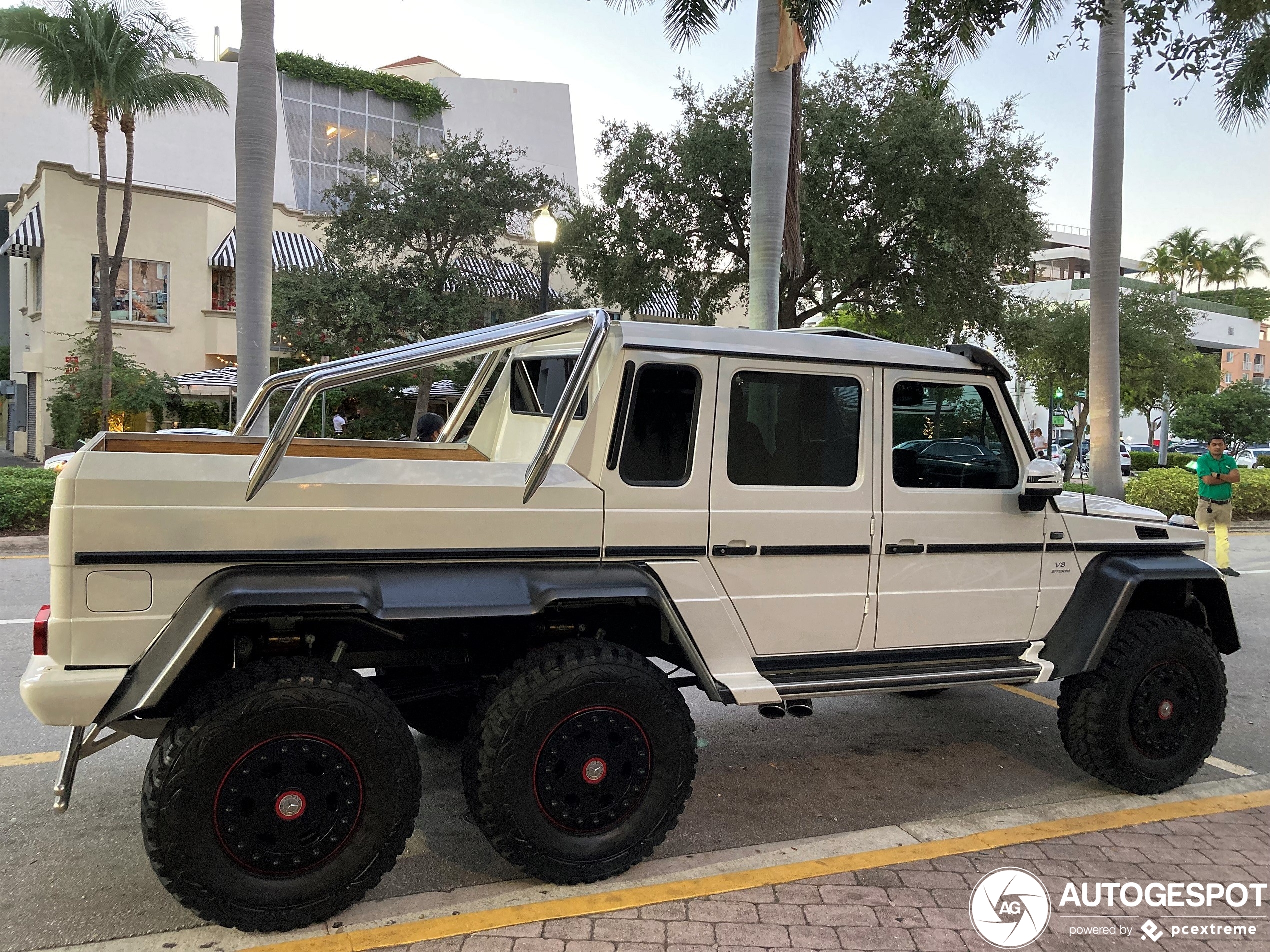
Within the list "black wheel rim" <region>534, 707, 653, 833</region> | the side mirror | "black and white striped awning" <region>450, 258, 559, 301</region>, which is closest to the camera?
"black wheel rim" <region>534, 707, 653, 833</region>

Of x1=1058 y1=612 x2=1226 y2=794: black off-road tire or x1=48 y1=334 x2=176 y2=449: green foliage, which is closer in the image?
x1=1058 y1=612 x2=1226 y2=794: black off-road tire

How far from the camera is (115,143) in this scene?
3119cm

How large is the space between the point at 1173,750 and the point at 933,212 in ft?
48.2

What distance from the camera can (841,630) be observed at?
159 inches

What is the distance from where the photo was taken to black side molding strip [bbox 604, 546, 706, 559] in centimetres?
361

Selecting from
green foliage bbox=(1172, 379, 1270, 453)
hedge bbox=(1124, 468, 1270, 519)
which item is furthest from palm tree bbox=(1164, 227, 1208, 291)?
hedge bbox=(1124, 468, 1270, 519)

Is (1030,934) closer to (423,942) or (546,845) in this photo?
(546,845)

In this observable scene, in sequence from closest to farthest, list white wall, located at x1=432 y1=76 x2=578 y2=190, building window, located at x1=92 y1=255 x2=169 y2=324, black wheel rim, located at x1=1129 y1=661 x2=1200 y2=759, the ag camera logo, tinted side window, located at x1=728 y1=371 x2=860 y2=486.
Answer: the ag camera logo, tinted side window, located at x1=728 y1=371 x2=860 y2=486, black wheel rim, located at x1=1129 y1=661 x2=1200 y2=759, building window, located at x1=92 y1=255 x2=169 y2=324, white wall, located at x1=432 y1=76 x2=578 y2=190

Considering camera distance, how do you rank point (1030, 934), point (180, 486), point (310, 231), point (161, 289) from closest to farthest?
point (180, 486)
point (1030, 934)
point (161, 289)
point (310, 231)

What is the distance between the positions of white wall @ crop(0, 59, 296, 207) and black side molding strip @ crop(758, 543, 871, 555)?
3249 cm

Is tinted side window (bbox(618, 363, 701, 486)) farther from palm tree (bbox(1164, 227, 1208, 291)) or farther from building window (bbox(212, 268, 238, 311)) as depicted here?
palm tree (bbox(1164, 227, 1208, 291))

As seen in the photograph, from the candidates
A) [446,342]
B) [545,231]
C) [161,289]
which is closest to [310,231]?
[161,289]

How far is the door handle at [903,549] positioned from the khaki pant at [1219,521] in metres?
9.74

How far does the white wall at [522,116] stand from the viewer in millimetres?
41781
